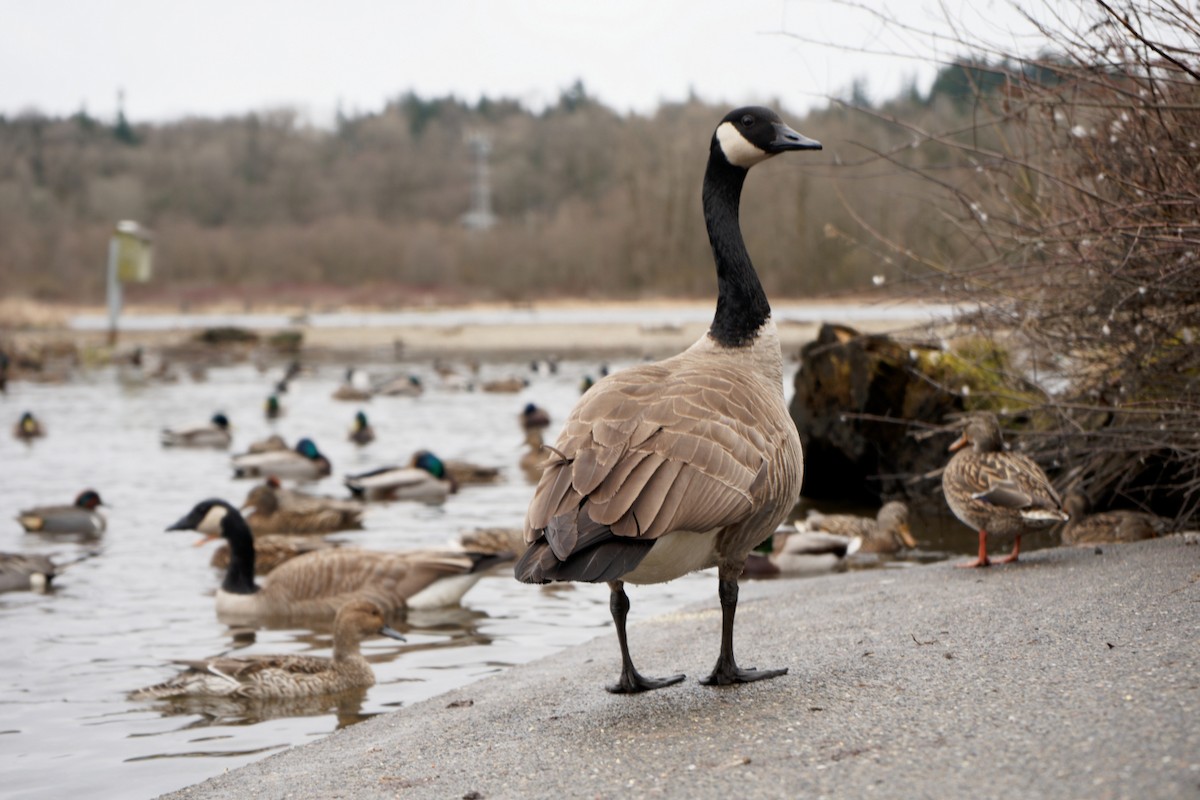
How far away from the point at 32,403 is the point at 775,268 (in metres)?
44.7

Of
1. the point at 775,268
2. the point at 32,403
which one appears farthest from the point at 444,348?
the point at 32,403

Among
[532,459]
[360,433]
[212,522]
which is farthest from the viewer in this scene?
[360,433]

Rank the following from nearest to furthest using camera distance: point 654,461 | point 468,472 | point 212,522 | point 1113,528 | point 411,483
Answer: point 654,461
point 1113,528
point 212,522
point 411,483
point 468,472

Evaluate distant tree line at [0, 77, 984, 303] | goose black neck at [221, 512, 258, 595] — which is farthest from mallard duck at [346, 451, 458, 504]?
distant tree line at [0, 77, 984, 303]

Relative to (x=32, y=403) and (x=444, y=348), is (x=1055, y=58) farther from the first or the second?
(x=444, y=348)

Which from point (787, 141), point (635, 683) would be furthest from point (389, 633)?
point (787, 141)

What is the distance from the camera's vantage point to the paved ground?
3885mm

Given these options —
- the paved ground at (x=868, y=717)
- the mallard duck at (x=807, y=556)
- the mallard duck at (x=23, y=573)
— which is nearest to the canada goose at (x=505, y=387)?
the mallard duck at (x=23, y=573)

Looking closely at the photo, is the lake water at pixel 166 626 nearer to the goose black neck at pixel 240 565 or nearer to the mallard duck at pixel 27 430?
the goose black neck at pixel 240 565

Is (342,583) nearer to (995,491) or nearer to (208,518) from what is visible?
(208,518)

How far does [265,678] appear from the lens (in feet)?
26.2

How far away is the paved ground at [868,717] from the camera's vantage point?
388cm

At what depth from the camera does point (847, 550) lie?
1110 cm

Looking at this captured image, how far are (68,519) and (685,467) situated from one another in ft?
39.0
